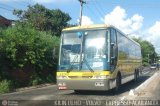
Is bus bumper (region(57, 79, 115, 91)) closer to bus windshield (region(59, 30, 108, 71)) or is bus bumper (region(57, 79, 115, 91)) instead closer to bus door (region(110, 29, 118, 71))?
bus windshield (region(59, 30, 108, 71))

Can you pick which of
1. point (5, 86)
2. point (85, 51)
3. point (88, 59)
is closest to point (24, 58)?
point (5, 86)

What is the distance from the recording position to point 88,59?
17.6 meters

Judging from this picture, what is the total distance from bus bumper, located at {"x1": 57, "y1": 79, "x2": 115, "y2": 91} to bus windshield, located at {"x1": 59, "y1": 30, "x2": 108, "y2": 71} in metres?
0.56

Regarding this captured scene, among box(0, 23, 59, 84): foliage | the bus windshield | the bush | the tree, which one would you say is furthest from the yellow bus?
the tree

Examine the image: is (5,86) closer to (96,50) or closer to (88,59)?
(88,59)

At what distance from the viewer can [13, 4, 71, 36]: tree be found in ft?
184

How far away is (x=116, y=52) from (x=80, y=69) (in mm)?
2230

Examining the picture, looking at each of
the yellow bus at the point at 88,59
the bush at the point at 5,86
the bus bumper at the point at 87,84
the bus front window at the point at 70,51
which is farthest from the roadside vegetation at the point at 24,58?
the bus bumper at the point at 87,84

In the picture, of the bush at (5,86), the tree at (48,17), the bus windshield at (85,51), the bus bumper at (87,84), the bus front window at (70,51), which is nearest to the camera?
the bus bumper at (87,84)

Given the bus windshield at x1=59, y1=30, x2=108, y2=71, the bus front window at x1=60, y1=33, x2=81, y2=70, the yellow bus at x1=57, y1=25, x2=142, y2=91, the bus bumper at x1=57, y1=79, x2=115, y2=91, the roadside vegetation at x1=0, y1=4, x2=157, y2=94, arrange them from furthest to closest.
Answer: the roadside vegetation at x1=0, y1=4, x2=157, y2=94 < the bus front window at x1=60, y1=33, x2=81, y2=70 < the bus windshield at x1=59, y1=30, x2=108, y2=71 < the yellow bus at x1=57, y1=25, x2=142, y2=91 < the bus bumper at x1=57, y1=79, x2=115, y2=91

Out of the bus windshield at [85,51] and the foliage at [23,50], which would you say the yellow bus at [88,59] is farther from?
the foliage at [23,50]

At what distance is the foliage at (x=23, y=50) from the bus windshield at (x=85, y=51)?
19.5 ft

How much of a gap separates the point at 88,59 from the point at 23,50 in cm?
1046

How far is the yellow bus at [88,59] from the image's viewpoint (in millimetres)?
17250
